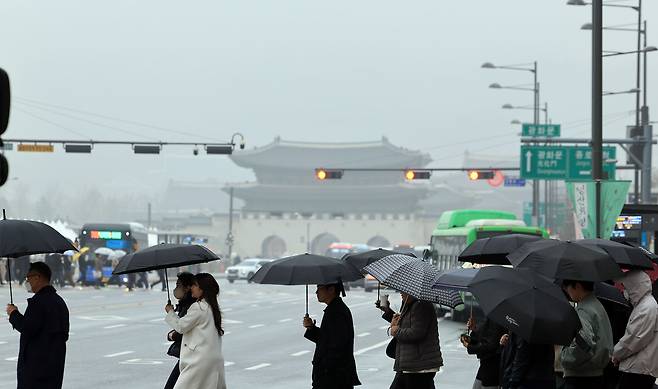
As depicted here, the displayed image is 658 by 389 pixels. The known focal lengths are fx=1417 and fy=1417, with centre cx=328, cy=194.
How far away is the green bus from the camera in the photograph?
34000 millimetres

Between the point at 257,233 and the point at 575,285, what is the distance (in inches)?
4858

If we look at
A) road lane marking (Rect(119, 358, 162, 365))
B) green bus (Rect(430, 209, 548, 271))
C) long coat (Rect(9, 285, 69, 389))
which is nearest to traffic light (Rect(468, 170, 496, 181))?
green bus (Rect(430, 209, 548, 271))

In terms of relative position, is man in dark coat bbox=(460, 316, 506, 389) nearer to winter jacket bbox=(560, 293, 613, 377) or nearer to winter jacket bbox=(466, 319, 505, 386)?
winter jacket bbox=(466, 319, 505, 386)

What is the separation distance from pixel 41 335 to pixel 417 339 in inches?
117

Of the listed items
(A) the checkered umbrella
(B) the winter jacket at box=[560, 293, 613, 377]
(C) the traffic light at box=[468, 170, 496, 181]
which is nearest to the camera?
(B) the winter jacket at box=[560, 293, 613, 377]

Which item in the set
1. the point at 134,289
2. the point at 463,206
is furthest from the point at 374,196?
the point at 134,289

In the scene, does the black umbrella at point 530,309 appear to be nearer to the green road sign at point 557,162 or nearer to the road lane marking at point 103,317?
the road lane marking at point 103,317

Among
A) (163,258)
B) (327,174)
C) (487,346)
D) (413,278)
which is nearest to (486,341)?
(487,346)

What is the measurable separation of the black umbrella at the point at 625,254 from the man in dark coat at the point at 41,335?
4225mm

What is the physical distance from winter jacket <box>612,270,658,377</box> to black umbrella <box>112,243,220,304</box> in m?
3.67

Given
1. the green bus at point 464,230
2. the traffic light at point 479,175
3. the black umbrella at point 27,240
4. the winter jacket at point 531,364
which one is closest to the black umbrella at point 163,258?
the black umbrella at point 27,240

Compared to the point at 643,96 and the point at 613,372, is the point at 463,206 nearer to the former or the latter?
the point at 643,96

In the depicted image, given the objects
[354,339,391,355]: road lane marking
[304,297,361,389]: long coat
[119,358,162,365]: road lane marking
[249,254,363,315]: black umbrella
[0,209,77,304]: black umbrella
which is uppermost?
[0,209,77,304]: black umbrella

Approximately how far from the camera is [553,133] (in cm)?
4512
